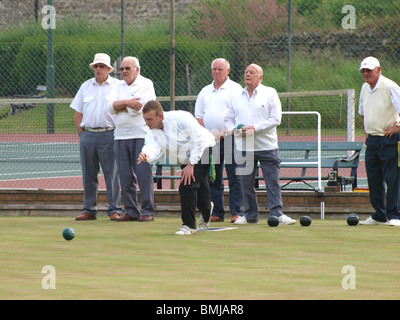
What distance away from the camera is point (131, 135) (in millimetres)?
11430

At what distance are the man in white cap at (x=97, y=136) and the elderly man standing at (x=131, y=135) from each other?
23 centimetres

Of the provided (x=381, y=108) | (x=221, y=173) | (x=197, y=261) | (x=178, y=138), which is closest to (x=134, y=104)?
(x=221, y=173)

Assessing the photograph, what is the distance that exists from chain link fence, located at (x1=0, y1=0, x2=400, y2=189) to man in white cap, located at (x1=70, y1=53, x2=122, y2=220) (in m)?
3.55

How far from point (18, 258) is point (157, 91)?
9.48 metres

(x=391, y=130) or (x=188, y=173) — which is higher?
(x=391, y=130)

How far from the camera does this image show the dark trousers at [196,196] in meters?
10.0

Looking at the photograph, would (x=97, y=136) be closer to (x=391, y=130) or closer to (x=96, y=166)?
(x=96, y=166)

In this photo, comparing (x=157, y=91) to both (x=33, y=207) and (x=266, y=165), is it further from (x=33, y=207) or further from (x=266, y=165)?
(x=266, y=165)

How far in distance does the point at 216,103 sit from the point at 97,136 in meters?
1.48

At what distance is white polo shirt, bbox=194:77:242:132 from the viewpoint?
1140 cm

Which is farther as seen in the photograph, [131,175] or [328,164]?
[328,164]

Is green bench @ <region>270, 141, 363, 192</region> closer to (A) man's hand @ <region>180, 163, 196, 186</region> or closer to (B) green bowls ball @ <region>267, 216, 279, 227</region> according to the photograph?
(B) green bowls ball @ <region>267, 216, 279, 227</region>

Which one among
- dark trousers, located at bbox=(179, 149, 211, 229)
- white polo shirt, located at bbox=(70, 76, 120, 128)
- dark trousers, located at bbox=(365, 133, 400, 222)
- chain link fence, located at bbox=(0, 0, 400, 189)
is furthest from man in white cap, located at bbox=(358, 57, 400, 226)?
chain link fence, located at bbox=(0, 0, 400, 189)

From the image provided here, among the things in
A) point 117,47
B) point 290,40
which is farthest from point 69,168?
point 290,40
